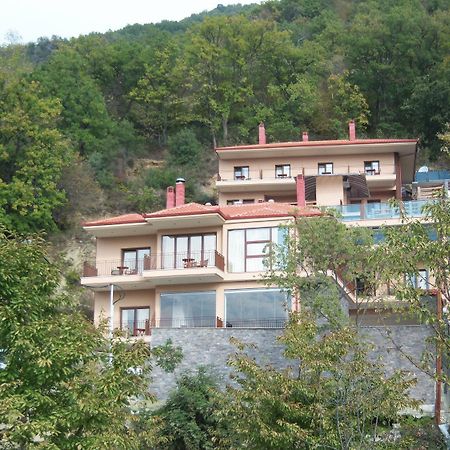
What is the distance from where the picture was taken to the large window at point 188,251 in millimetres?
39031

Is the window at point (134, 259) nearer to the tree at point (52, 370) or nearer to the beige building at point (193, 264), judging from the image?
the beige building at point (193, 264)

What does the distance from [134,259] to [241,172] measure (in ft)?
49.1

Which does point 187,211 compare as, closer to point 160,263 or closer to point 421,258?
point 160,263

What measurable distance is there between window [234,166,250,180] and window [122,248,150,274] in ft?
46.0

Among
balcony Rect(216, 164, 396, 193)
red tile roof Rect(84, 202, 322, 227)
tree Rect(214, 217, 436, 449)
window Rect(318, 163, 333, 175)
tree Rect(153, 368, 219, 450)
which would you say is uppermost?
window Rect(318, 163, 333, 175)

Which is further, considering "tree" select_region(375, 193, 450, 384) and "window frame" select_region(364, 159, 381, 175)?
"window frame" select_region(364, 159, 381, 175)

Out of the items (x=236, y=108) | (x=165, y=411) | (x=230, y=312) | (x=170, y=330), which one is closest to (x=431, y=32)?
(x=236, y=108)

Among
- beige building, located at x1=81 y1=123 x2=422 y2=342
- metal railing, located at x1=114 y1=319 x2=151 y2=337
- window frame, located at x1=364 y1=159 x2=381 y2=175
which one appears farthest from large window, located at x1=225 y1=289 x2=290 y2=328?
window frame, located at x1=364 y1=159 x2=381 y2=175

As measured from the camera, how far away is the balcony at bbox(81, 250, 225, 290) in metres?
38.6

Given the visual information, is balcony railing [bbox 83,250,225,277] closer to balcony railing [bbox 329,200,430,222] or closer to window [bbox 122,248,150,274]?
window [bbox 122,248,150,274]

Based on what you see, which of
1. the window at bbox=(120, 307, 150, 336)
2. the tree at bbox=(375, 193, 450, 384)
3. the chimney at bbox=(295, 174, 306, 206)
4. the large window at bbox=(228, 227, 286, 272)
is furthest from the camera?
the chimney at bbox=(295, 174, 306, 206)

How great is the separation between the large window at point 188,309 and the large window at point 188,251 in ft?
4.40

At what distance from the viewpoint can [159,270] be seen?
38969 millimetres

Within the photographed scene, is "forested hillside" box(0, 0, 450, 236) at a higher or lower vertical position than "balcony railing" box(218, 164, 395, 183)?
higher
